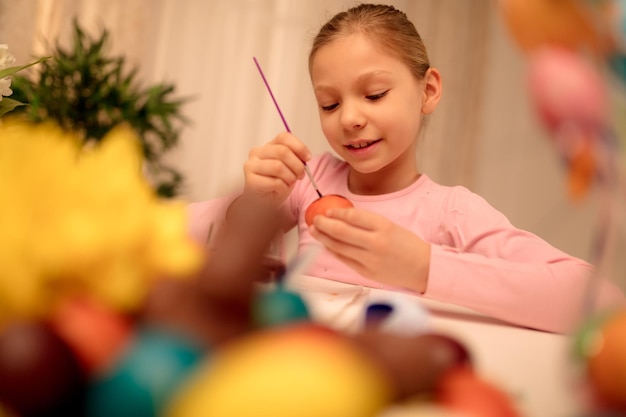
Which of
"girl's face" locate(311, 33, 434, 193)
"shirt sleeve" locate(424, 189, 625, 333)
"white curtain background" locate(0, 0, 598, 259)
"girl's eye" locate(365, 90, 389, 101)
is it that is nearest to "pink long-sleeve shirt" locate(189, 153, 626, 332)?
"shirt sleeve" locate(424, 189, 625, 333)

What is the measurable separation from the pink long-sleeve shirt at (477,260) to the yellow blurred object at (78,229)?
52 millimetres

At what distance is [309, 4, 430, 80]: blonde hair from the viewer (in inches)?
40.3

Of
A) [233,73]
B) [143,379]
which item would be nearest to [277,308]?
[143,379]

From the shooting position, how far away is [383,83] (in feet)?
3.12

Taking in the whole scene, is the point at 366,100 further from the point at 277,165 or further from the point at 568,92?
the point at 568,92

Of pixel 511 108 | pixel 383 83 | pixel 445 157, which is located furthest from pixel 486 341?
pixel 445 157

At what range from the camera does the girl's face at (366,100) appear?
3.12 ft

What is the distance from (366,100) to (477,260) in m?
0.42

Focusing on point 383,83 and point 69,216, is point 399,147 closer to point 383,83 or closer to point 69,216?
point 383,83

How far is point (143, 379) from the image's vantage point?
18 cm

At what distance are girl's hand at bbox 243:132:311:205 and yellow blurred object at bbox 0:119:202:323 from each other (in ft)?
2.00

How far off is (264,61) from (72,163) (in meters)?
2.00

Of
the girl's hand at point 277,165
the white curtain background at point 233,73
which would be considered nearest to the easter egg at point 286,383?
the girl's hand at point 277,165

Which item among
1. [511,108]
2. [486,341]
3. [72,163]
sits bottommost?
[486,341]
